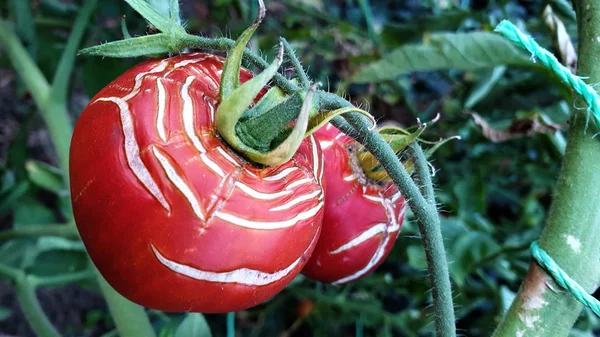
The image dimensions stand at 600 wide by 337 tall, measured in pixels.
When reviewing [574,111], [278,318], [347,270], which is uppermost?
[574,111]

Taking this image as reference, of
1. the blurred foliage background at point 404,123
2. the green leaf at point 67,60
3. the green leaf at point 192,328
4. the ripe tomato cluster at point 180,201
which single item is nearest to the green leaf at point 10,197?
the blurred foliage background at point 404,123

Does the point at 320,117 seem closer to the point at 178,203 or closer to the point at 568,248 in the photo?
the point at 178,203

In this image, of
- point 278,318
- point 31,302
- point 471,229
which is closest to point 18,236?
point 31,302

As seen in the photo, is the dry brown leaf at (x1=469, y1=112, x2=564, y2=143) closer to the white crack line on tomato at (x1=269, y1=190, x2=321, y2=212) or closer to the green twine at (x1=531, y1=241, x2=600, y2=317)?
the green twine at (x1=531, y1=241, x2=600, y2=317)

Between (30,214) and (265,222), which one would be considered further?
(30,214)

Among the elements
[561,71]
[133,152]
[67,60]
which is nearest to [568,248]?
[561,71]

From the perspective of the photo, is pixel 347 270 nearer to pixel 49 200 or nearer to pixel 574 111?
pixel 574 111

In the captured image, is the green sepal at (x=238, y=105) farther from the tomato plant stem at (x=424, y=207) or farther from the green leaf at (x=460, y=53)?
the green leaf at (x=460, y=53)

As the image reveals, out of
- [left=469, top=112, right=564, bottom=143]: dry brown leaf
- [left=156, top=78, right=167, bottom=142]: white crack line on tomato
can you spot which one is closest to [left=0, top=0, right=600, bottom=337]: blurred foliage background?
[left=469, top=112, right=564, bottom=143]: dry brown leaf
